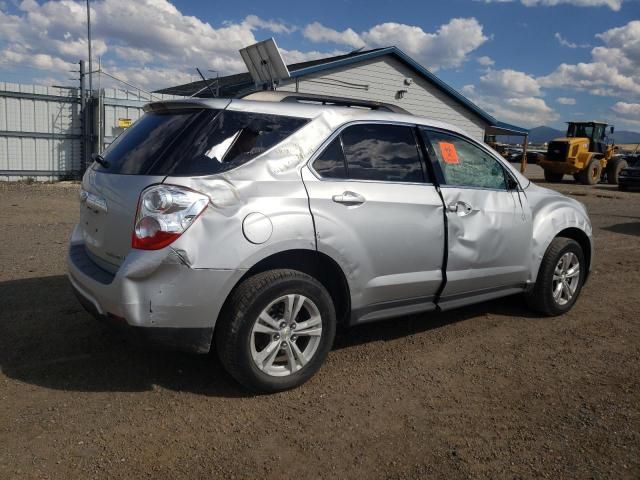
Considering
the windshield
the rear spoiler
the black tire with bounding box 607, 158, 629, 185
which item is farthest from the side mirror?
the windshield

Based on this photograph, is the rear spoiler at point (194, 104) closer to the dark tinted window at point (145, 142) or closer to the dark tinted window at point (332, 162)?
the dark tinted window at point (145, 142)

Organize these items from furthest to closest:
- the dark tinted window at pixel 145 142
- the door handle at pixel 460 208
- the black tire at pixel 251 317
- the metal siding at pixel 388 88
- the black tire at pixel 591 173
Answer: the black tire at pixel 591 173 → the metal siding at pixel 388 88 → the door handle at pixel 460 208 → the dark tinted window at pixel 145 142 → the black tire at pixel 251 317

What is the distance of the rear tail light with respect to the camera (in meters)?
3.02

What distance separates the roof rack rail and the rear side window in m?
0.35

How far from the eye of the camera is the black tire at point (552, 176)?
85.3 ft

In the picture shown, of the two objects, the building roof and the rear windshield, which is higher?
the building roof

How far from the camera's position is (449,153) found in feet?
14.3

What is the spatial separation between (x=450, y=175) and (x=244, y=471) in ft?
8.63

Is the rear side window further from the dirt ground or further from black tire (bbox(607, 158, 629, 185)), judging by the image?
black tire (bbox(607, 158, 629, 185))

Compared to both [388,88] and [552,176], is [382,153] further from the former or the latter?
[552,176]

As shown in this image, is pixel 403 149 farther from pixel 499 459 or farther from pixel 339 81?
pixel 339 81

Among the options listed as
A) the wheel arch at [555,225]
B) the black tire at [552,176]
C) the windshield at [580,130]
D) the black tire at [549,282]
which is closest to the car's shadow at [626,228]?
the wheel arch at [555,225]

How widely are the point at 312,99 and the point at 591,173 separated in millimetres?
24160

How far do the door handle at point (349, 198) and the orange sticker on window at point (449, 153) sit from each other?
1.00 metres
